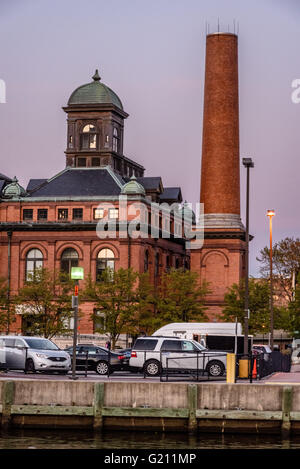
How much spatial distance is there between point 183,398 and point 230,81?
60.3 metres

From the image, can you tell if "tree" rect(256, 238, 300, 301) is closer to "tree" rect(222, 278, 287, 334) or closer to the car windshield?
"tree" rect(222, 278, 287, 334)

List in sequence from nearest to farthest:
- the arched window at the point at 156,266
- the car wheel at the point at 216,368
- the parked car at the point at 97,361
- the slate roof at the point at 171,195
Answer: the car wheel at the point at 216,368 → the parked car at the point at 97,361 → the arched window at the point at 156,266 → the slate roof at the point at 171,195

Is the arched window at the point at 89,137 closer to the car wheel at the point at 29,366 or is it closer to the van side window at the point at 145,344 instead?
the van side window at the point at 145,344

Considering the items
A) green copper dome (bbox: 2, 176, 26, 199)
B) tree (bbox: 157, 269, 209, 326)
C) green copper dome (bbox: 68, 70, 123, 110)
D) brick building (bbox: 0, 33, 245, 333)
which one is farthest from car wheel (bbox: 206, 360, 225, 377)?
green copper dome (bbox: 68, 70, 123, 110)

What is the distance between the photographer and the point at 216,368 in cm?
4772

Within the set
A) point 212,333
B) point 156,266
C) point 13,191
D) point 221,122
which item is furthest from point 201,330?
point 13,191

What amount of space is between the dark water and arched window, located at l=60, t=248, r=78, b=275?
64.3m

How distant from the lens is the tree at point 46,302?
291 feet

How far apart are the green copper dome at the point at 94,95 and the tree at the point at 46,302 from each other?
21671 millimetres

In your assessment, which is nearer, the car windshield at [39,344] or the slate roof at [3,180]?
the car windshield at [39,344]

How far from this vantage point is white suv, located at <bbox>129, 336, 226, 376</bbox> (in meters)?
46.4

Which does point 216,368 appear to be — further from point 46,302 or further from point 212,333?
point 46,302

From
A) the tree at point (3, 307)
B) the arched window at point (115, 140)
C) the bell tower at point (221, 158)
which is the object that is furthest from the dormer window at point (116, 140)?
the tree at point (3, 307)

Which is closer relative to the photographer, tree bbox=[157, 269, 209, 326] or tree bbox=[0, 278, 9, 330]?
tree bbox=[0, 278, 9, 330]
